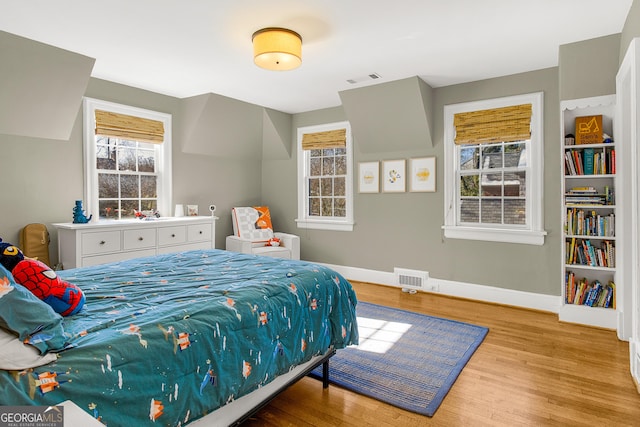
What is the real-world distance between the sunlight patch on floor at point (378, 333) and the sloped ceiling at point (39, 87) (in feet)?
11.6

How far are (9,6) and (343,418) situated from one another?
3.45 meters

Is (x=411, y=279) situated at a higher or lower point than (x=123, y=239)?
lower

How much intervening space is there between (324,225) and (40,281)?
169 inches

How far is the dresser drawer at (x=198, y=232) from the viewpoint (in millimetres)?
4559

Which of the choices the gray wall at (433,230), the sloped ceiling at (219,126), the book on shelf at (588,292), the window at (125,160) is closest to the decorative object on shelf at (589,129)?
the gray wall at (433,230)

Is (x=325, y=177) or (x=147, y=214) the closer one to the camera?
(x=147, y=214)

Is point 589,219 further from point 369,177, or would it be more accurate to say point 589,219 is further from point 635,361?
point 369,177

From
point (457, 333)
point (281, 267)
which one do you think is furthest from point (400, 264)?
point (281, 267)

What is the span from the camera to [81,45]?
3.18m

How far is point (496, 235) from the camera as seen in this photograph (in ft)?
13.7

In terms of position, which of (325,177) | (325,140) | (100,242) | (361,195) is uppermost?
(325,140)

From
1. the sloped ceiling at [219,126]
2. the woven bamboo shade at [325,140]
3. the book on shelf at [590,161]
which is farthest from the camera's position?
the woven bamboo shade at [325,140]

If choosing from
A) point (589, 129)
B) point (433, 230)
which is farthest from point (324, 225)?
point (589, 129)

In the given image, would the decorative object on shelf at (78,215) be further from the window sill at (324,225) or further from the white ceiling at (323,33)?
the window sill at (324,225)
